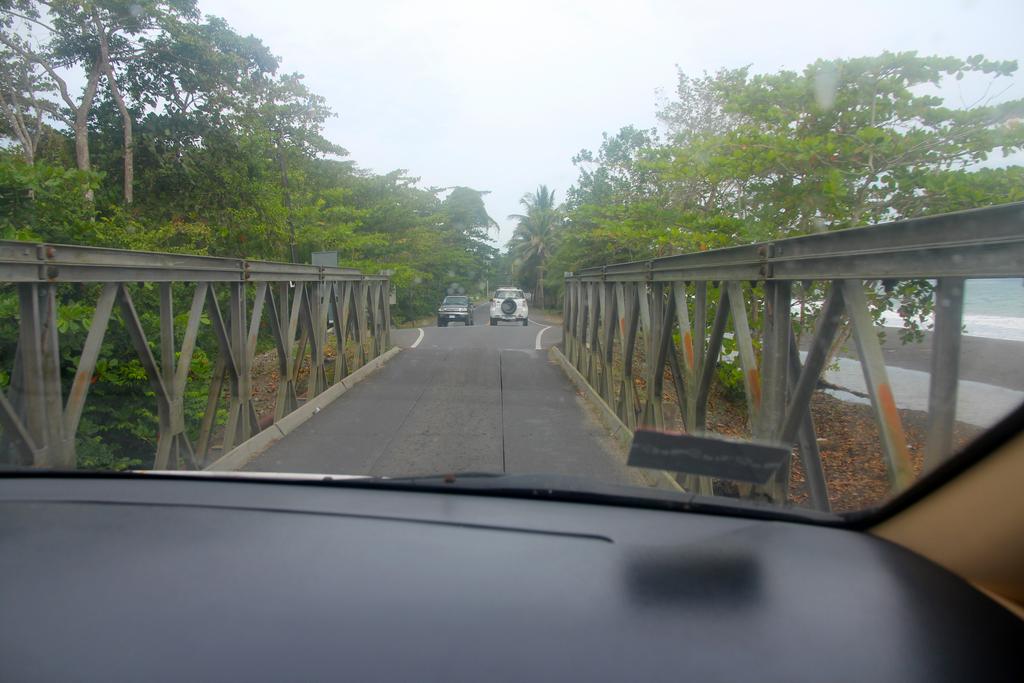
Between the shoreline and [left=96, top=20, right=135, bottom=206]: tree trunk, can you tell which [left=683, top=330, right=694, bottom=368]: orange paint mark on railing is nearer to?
the shoreline

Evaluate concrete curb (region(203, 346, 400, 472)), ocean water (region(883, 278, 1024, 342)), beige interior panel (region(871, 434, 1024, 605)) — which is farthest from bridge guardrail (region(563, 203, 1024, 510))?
concrete curb (region(203, 346, 400, 472))

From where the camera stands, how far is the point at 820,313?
3.69m

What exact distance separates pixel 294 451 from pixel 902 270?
5498 millimetres

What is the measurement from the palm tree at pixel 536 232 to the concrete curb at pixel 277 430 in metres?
40.1

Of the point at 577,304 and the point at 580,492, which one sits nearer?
the point at 580,492

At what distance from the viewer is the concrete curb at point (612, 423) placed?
18.5ft

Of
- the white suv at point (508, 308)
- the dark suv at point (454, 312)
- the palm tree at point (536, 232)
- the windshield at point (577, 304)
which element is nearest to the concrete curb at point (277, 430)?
the windshield at point (577, 304)

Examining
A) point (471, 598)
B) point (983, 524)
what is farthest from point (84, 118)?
point (983, 524)

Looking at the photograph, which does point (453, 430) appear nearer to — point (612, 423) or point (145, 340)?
point (612, 423)

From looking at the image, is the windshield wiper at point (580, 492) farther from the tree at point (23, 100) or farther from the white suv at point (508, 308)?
the white suv at point (508, 308)

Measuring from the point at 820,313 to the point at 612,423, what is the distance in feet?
14.4

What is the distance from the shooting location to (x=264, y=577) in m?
2.04

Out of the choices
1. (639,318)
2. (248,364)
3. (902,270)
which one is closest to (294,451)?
(248,364)

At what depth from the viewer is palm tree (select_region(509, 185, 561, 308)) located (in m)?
52.3
